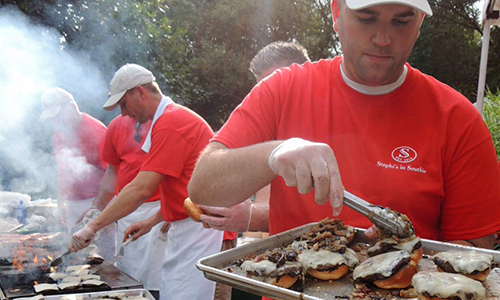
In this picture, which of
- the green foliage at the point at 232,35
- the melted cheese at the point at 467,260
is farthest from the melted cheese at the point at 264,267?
the green foliage at the point at 232,35

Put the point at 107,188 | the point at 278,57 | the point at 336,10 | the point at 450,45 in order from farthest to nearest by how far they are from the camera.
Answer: the point at 450,45 < the point at 107,188 < the point at 278,57 < the point at 336,10

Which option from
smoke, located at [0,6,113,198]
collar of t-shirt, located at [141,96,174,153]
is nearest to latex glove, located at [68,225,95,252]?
collar of t-shirt, located at [141,96,174,153]

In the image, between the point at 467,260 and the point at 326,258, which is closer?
the point at 467,260

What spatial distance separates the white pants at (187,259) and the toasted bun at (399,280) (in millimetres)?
2800

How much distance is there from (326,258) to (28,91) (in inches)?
310

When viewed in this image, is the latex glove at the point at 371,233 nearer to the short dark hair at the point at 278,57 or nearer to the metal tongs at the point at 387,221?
the metal tongs at the point at 387,221

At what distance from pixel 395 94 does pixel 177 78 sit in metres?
12.0

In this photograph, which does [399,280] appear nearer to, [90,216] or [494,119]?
[90,216]

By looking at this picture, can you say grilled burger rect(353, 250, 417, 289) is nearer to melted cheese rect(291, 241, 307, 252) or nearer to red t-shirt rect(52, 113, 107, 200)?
melted cheese rect(291, 241, 307, 252)

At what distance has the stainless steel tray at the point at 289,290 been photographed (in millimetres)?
1398

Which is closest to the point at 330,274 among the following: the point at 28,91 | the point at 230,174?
the point at 230,174

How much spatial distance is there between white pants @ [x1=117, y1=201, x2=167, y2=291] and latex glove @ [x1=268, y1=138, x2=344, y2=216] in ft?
11.0

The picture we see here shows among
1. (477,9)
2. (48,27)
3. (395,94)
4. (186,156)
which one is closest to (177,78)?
(48,27)

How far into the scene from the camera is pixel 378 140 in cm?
196
